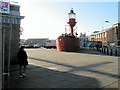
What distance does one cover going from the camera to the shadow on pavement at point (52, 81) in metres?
11.5

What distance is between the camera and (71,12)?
41469 millimetres

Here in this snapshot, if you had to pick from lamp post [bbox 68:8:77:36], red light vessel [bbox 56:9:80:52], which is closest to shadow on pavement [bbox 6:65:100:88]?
red light vessel [bbox 56:9:80:52]

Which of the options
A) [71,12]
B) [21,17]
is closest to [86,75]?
[21,17]

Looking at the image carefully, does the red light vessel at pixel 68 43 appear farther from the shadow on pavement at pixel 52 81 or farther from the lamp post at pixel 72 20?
the shadow on pavement at pixel 52 81

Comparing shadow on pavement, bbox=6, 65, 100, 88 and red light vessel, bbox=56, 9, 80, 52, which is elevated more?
red light vessel, bbox=56, 9, 80, 52

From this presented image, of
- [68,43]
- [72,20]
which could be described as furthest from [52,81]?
[72,20]

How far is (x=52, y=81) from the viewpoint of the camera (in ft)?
41.2

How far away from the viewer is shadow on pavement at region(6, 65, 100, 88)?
11500 millimetres

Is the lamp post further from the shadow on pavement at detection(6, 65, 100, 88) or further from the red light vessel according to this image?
the shadow on pavement at detection(6, 65, 100, 88)

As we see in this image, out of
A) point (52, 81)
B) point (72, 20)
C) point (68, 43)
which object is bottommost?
point (52, 81)

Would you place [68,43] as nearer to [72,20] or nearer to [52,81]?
[72,20]

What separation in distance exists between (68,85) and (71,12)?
100 feet

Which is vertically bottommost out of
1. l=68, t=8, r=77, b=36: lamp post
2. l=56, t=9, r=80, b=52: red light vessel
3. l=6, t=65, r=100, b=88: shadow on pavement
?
l=6, t=65, r=100, b=88: shadow on pavement

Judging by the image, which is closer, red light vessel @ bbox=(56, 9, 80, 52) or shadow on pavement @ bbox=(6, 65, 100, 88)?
shadow on pavement @ bbox=(6, 65, 100, 88)
